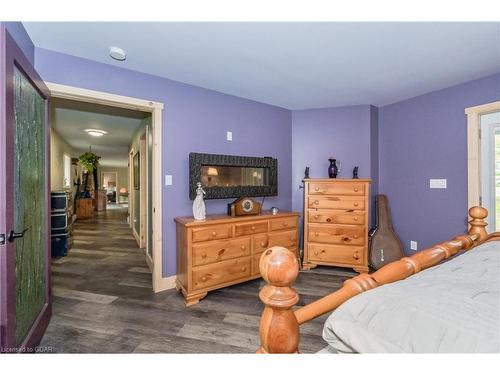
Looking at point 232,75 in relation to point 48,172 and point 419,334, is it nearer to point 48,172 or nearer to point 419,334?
point 48,172

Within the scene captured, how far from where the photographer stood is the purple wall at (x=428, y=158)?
9.18 feet

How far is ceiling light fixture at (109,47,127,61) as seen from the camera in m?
2.05

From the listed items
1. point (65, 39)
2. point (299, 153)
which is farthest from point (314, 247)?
point (65, 39)

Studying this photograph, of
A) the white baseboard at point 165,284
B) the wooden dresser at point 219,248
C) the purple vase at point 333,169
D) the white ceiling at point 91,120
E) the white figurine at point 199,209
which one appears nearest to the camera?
the wooden dresser at point 219,248

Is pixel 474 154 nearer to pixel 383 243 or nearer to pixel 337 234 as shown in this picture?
pixel 383 243

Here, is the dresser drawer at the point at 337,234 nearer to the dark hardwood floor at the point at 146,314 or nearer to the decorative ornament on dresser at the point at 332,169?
the dark hardwood floor at the point at 146,314

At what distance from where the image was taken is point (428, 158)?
3.09 m

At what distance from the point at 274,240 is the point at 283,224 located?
225 millimetres

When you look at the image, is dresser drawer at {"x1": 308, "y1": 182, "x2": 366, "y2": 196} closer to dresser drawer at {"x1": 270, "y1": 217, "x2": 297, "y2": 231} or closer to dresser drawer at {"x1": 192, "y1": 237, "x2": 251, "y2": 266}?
dresser drawer at {"x1": 270, "y1": 217, "x2": 297, "y2": 231}

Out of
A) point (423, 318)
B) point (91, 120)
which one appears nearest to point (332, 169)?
point (423, 318)

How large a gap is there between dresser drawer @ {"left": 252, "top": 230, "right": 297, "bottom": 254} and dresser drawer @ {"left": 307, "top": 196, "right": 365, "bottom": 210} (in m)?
Result: 0.50

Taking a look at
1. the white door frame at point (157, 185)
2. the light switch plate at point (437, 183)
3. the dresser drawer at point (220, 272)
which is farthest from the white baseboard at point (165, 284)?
the light switch plate at point (437, 183)

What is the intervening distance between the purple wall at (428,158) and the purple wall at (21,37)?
397 centimetres
